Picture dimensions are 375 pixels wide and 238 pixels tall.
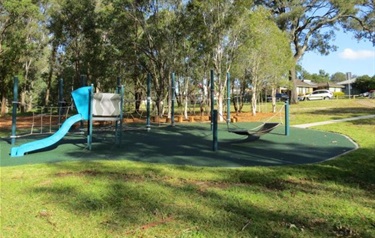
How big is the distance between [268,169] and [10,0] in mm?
23129

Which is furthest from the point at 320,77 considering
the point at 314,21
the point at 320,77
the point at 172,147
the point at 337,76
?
the point at 172,147

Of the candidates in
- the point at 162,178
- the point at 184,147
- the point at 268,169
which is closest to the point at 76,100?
the point at 184,147

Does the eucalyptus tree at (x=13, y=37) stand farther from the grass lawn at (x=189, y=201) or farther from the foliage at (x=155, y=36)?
the grass lawn at (x=189, y=201)

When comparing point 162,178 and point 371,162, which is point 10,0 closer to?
point 162,178

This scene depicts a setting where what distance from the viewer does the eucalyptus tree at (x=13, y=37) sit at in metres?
23.6

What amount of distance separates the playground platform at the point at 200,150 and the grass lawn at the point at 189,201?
34.1 inches

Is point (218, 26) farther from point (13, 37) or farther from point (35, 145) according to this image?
point (13, 37)

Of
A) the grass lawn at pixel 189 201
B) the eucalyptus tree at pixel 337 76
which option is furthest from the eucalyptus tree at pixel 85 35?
the eucalyptus tree at pixel 337 76

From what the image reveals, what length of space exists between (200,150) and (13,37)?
84.6 ft

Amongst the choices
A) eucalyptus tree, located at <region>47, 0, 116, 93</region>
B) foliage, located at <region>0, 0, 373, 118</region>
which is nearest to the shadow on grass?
foliage, located at <region>0, 0, 373, 118</region>

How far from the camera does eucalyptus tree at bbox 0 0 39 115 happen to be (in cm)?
2362

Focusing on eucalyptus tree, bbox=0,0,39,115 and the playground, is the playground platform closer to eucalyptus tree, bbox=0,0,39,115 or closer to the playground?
the playground

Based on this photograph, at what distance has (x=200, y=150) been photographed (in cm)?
891

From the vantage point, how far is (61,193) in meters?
4.84
